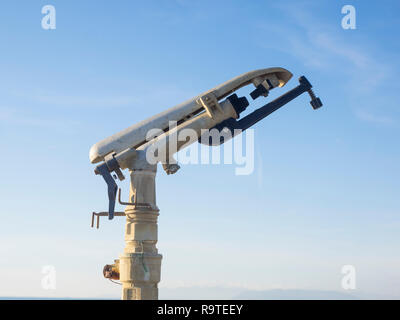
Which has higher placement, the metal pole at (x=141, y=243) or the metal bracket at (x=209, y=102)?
the metal bracket at (x=209, y=102)

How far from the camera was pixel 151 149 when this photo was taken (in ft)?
77.5

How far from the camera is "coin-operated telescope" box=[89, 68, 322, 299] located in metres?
23.0

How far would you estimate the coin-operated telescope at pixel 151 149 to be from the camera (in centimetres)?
2305

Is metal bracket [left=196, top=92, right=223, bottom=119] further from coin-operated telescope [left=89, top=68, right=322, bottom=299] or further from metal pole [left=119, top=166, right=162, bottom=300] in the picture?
metal pole [left=119, top=166, right=162, bottom=300]

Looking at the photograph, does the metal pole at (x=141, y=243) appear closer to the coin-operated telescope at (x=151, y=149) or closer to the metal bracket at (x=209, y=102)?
the coin-operated telescope at (x=151, y=149)

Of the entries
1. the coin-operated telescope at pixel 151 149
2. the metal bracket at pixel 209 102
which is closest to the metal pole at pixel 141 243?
the coin-operated telescope at pixel 151 149

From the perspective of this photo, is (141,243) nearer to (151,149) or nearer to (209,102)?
(151,149)

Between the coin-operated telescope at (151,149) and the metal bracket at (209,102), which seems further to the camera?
the metal bracket at (209,102)

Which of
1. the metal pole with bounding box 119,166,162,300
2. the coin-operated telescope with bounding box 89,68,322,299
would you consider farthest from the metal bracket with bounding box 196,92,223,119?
the metal pole with bounding box 119,166,162,300

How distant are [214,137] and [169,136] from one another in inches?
77.2

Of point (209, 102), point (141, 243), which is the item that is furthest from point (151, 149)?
point (141, 243)
